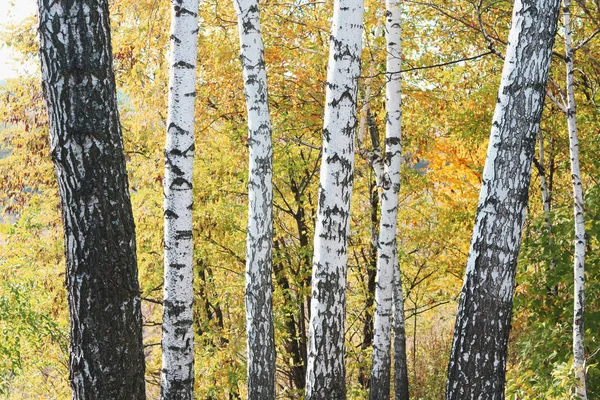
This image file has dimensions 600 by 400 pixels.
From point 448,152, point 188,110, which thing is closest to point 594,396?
point 188,110

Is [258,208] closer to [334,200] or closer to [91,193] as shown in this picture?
[334,200]

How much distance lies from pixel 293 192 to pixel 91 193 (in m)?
9.68

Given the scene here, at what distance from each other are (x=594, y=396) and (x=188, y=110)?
509 cm

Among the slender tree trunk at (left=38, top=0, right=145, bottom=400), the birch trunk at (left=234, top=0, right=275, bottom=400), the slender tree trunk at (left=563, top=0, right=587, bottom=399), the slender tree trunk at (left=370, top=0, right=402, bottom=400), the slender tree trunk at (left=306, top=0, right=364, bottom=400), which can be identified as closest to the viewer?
the slender tree trunk at (left=38, top=0, right=145, bottom=400)

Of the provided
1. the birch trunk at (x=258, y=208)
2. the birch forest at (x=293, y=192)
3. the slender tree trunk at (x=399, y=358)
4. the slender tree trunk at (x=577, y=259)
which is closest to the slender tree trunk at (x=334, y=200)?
the birch forest at (x=293, y=192)

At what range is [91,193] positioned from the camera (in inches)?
118

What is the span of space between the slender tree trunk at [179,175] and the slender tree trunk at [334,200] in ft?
3.32

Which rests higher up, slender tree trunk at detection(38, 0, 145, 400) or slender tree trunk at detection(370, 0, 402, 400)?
slender tree trunk at detection(370, 0, 402, 400)

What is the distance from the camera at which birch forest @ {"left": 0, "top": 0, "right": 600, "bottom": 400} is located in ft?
10.1

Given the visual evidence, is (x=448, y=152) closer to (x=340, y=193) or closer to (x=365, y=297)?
(x=365, y=297)

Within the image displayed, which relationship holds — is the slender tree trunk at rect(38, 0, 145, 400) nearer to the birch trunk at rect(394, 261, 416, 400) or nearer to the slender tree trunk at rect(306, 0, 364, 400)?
the slender tree trunk at rect(306, 0, 364, 400)

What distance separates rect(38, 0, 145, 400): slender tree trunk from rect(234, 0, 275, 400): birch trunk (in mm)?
3332

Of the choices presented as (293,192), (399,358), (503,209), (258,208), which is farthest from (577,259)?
(293,192)

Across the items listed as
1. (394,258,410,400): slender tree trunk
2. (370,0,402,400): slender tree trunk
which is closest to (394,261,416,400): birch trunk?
(394,258,410,400): slender tree trunk
